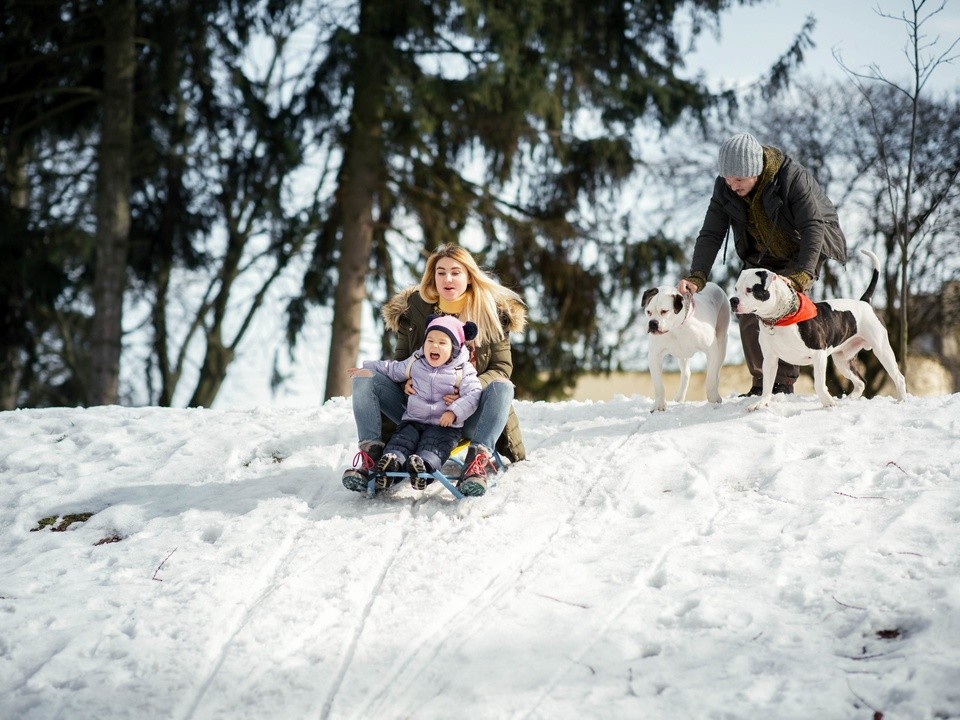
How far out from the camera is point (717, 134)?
14328 millimetres

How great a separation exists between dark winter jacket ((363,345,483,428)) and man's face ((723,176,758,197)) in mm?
2388

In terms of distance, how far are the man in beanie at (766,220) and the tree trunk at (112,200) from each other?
27.1ft

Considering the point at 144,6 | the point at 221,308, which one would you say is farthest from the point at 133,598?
the point at 221,308

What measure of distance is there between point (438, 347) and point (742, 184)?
2.64m

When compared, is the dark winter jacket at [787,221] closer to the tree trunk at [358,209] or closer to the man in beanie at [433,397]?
the man in beanie at [433,397]

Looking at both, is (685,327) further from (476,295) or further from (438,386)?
(438,386)

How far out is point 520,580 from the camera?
154 inches

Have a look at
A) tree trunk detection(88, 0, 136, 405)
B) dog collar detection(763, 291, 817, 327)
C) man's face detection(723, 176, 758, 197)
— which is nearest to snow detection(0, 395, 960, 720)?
dog collar detection(763, 291, 817, 327)

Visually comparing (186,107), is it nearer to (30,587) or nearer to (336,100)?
(336,100)

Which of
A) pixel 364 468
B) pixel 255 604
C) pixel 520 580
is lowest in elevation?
pixel 255 604

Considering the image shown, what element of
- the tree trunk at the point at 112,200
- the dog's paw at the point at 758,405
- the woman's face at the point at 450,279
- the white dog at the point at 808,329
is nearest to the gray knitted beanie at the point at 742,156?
the white dog at the point at 808,329

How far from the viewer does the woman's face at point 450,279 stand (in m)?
5.21

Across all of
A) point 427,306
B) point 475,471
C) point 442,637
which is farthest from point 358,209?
point 442,637

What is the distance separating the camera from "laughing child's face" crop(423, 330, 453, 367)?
4773 millimetres
